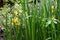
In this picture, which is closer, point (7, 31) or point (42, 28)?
point (42, 28)

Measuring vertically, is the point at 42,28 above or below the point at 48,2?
below

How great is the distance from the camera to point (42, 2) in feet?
7.20

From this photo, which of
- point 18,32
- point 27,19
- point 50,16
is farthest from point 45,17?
point 18,32

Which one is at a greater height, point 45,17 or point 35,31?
point 45,17

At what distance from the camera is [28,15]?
2195 millimetres

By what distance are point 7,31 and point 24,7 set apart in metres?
0.33

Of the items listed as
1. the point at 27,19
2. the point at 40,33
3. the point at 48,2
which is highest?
the point at 48,2

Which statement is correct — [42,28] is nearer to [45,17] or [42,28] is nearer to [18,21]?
[45,17]

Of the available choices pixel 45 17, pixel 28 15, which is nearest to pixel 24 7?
pixel 28 15

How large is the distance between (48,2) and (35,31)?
33 centimetres

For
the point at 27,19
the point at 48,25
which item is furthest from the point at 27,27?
the point at 48,25

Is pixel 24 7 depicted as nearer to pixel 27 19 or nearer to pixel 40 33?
pixel 27 19

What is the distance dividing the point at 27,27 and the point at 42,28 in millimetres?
158

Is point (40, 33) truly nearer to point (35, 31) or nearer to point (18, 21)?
point (35, 31)
